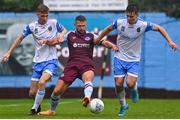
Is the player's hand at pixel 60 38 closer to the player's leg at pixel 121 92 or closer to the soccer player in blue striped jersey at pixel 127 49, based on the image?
the soccer player in blue striped jersey at pixel 127 49

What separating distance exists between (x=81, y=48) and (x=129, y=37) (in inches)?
45.7

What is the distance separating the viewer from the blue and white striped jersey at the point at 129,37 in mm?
16172

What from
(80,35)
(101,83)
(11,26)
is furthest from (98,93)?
(80,35)

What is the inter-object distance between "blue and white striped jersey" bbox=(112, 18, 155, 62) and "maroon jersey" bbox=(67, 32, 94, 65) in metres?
0.77

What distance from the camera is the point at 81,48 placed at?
621 inches

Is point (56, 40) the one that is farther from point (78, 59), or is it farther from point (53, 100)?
point (53, 100)

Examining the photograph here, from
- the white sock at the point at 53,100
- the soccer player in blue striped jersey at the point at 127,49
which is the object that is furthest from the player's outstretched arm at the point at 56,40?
the white sock at the point at 53,100

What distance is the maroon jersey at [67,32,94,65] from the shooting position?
1574 cm

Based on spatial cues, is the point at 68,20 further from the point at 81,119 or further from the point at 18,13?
the point at 81,119

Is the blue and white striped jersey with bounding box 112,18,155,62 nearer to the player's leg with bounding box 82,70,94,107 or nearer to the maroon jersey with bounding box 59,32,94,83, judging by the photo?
the maroon jersey with bounding box 59,32,94,83

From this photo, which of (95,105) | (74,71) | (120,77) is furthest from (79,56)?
(95,105)

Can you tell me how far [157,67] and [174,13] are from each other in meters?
2.54

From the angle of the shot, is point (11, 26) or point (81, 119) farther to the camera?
point (11, 26)

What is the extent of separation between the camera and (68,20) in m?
29.9
